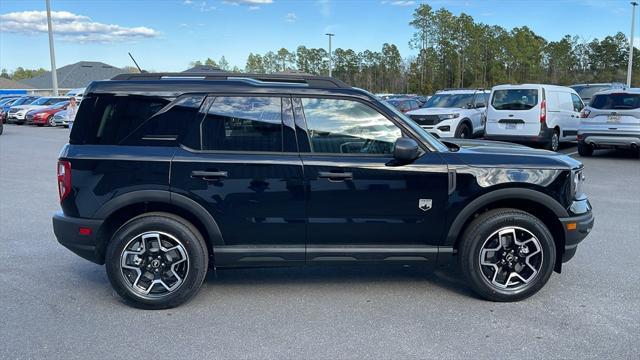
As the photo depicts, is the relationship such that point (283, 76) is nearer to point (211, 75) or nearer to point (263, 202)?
point (211, 75)

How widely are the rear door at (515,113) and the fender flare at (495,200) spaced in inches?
409

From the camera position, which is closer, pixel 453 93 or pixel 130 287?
pixel 130 287

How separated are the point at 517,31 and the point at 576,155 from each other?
183ft

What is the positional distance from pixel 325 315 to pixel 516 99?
1171cm

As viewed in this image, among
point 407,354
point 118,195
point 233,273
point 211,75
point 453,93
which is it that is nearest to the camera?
point 407,354

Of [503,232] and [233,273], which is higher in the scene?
[503,232]

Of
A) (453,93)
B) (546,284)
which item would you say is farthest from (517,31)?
(546,284)

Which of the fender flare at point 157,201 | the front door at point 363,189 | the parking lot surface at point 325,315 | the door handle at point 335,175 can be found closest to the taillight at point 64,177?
the fender flare at point 157,201

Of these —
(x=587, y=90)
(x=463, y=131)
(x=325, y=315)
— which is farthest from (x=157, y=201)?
(x=587, y=90)

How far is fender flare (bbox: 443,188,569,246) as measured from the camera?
4348 mm

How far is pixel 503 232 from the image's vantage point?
14.4 feet

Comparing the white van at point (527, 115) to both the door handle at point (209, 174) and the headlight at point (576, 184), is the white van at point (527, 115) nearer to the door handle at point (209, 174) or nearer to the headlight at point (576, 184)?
the headlight at point (576, 184)

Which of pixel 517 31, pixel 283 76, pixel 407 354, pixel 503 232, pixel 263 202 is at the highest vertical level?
pixel 517 31

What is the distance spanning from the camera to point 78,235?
14.0ft
